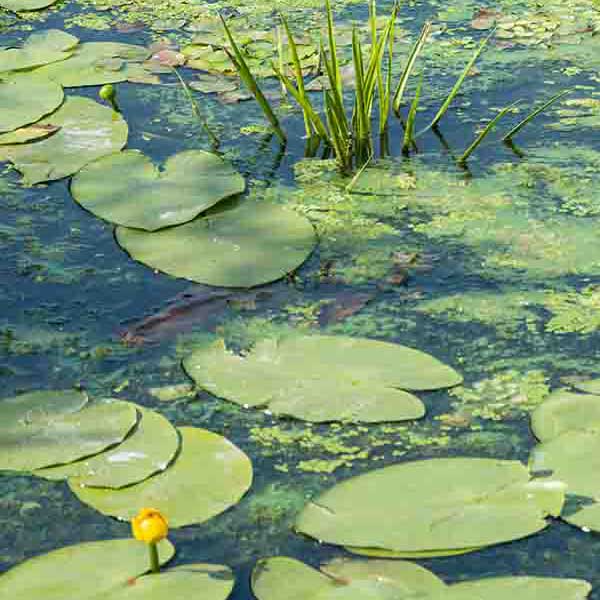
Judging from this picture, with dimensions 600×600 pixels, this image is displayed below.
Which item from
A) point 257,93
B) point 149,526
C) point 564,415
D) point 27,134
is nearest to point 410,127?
point 257,93

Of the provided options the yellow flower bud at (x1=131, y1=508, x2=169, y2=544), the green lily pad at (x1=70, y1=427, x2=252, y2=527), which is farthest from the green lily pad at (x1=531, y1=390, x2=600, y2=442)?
the yellow flower bud at (x1=131, y1=508, x2=169, y2=544)

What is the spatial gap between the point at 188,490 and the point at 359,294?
2.24 ft

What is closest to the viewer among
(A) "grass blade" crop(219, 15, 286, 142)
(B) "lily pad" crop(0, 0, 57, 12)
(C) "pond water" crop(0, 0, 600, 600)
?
(C) "pond water" crop(0, 0, 600, 600)

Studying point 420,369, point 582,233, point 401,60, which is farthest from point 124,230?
point 401,60

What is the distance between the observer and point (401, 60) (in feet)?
10.4

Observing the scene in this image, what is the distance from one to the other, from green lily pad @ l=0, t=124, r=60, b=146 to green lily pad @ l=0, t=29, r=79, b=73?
1.23ft

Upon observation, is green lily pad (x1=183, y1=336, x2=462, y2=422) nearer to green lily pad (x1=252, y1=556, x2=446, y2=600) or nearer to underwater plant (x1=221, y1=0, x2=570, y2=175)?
green lily pad (x1=252, y1=556, x2=446, y2=600)

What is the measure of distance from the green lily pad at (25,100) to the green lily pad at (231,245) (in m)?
0.59

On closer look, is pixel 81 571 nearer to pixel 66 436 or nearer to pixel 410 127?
pixel 66 436

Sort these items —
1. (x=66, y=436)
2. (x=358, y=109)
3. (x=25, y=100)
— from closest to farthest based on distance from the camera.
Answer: (x=66, y=436) < (x=358, y=109) < (x=25, y=100)

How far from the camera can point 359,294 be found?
7.32 ft

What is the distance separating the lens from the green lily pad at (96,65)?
3061mm

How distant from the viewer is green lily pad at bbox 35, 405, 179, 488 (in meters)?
1.69

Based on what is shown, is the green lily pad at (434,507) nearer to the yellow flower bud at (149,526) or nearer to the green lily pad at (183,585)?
the green lily pad at (183,585)
